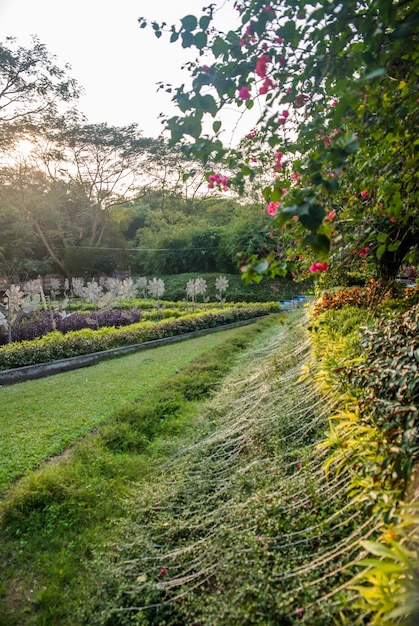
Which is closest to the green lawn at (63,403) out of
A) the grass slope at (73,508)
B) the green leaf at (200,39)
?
the grass slope at (73,508)

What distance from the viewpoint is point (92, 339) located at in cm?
856

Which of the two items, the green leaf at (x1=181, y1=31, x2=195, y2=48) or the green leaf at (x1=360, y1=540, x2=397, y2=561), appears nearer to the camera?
the green leaf at (x1=360, y1=540, x2=397, y2=561)

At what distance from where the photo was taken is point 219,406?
4121 mm

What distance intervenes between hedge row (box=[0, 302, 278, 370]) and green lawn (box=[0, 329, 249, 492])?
0.80 metres

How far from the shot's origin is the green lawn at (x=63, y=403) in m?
3.52

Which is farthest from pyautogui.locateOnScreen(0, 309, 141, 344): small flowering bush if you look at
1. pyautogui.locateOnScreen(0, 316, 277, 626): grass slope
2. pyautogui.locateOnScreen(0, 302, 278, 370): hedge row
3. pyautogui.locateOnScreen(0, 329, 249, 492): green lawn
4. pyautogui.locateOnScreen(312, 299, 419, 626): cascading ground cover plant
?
pyautogui.locateOnScreen(312, 299, 419, 626): cascading ground cover plant

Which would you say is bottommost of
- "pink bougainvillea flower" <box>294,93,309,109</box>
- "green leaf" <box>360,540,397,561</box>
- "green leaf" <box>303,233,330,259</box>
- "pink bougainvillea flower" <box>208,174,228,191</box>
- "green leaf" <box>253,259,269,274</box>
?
"green leaf" <box>360,540,397,561</box>

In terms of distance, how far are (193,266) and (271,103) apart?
78.0ft

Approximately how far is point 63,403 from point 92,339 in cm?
375

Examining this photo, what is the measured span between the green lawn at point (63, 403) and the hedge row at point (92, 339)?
0.80m

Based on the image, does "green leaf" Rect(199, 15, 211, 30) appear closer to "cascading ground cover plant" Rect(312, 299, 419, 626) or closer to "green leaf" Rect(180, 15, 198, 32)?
"green leaf" Rect(180, 15, 198, 32)

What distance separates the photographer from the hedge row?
7.16m

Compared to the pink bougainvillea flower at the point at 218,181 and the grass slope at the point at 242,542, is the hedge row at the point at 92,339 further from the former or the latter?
the pink bougainvillea flower at the point at 218,181

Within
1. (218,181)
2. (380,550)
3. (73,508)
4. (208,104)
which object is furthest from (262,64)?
(73,508)
